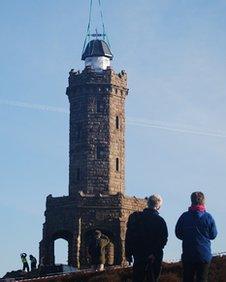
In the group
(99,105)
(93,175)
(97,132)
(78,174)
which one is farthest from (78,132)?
(93,175)

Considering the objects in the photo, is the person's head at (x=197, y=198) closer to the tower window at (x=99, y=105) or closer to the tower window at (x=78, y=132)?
the tower window at (x=78, y=132)

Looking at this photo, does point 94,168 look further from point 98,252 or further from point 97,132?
point 98,252

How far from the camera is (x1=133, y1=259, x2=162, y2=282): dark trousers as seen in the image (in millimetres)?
14164

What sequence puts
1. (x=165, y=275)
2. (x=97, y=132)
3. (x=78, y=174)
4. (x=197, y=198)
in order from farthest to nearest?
(x=97, y=132) → (x=78, y=174) → (x=165, y=275) → (x=197, y=198)

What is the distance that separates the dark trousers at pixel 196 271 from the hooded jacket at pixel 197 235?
9 centimetres

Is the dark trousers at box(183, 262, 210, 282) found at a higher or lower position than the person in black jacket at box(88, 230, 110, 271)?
lower

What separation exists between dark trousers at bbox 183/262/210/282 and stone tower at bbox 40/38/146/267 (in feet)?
133

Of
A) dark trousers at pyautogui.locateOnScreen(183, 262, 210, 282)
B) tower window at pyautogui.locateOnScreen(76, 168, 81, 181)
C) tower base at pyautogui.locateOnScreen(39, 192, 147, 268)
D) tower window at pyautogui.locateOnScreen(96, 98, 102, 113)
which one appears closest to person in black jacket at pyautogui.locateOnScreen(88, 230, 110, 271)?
dark trousers at pyautogui.locateOnScreen(183, 262, 210, 282)

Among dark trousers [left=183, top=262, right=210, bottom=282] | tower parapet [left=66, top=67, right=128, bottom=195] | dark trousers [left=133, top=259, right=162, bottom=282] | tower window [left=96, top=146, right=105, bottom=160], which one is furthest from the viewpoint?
tower window [left=96, top=146, right=105, bottom=160]

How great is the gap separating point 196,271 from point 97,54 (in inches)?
1964

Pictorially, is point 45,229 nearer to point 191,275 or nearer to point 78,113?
point 78,113

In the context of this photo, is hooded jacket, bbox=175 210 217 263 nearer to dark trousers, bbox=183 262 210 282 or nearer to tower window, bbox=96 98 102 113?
dark trousers, bbox=183 262 210 282

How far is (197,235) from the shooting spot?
14.0m

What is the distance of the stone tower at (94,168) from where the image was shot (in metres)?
57.3
